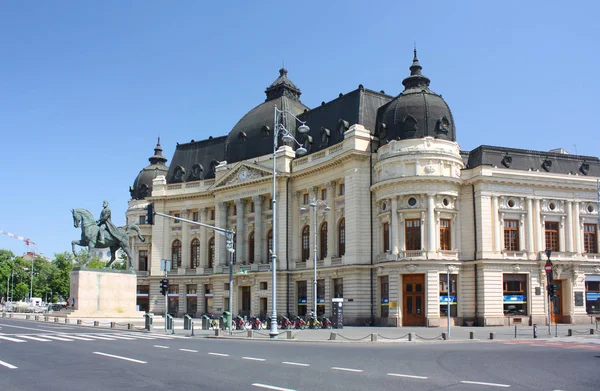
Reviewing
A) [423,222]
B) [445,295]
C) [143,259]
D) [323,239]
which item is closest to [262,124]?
[323,239]

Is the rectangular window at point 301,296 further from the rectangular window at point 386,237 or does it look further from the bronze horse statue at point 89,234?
the bronze horse statue at point 89,234

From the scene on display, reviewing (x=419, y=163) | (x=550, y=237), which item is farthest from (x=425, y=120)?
(x=550, y=237)

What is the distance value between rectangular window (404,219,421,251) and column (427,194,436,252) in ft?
3.40

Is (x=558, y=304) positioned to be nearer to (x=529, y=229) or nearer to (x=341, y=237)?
(x=529, y=229)

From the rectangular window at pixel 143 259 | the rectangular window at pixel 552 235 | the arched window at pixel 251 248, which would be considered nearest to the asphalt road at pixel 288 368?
the rectangular window at pixel 552 235

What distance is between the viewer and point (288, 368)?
20703 mm

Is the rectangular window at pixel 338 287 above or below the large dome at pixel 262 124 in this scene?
below

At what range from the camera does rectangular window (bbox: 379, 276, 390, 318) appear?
56.9 m

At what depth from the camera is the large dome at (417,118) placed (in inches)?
2271

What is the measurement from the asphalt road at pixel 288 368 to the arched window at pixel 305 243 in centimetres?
3912

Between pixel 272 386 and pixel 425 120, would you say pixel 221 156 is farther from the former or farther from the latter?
pixel 272 386

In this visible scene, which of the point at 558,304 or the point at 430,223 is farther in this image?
the point at 558,304

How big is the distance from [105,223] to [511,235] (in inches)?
1528

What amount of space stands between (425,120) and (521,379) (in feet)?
137
